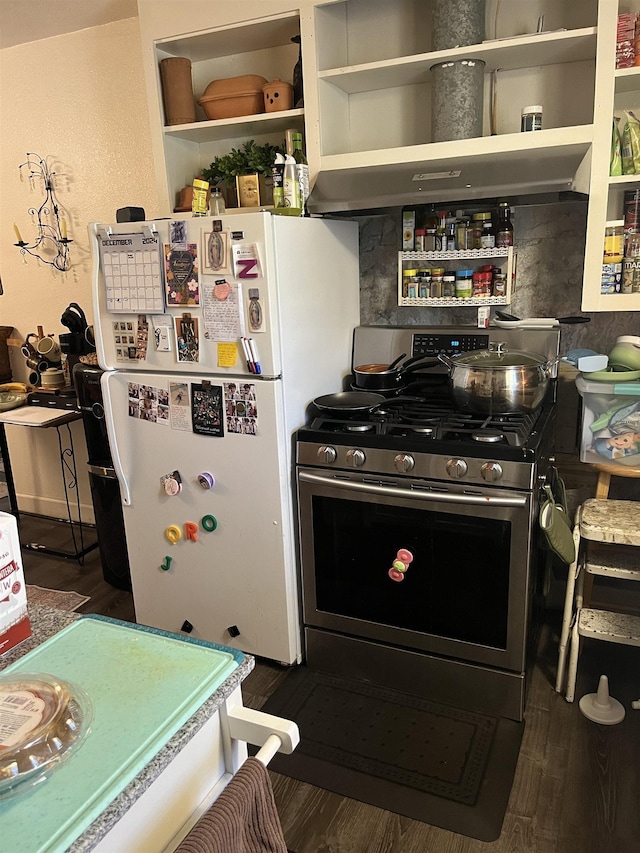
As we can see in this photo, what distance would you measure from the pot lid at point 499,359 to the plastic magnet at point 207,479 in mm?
931

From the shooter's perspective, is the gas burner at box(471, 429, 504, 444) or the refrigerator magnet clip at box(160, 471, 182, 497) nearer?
the gas burner at box(471, 429, 504, 444)

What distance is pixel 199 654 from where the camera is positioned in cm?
96

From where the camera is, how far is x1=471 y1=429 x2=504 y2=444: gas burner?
1955mm

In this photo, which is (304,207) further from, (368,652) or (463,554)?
(368,652)

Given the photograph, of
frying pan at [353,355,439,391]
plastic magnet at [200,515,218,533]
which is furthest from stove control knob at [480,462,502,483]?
plastic magnet at [200,515,218,533]

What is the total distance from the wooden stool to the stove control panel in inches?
24.4

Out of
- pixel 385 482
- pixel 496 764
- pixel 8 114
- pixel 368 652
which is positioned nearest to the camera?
pixel 496 764

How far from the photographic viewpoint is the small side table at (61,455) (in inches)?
121

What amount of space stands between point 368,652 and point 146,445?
3.60ft

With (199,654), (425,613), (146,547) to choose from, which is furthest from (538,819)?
(146,547)

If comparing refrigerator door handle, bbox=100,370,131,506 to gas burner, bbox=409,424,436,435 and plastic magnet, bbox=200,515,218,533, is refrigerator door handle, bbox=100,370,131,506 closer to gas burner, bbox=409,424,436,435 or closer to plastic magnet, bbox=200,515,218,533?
plastic magnet, bbox=200,515,218,533

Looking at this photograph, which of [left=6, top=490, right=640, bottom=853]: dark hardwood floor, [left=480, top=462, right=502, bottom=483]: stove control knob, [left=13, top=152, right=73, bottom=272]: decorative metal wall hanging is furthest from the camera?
[left=13, top=152, right=73, bottom=272]: decorative metal wall hanging

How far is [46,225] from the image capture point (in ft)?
11.2

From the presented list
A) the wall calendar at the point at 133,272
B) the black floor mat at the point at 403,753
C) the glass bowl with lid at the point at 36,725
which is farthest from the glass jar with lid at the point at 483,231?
the glass bowl with lid at the point at 36,725
